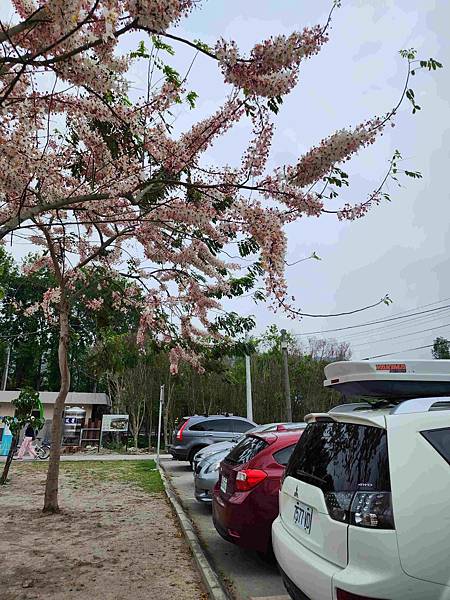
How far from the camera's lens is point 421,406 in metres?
2.77

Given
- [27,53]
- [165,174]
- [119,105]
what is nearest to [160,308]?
[165,174]

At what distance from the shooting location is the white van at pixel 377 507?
7.56ft

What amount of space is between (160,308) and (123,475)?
19.6 ft

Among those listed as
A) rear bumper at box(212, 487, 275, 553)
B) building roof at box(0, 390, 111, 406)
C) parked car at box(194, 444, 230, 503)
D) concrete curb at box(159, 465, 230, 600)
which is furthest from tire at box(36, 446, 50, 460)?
rear bumper at box(212, 487, 275, 553)

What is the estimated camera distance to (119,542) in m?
6.07

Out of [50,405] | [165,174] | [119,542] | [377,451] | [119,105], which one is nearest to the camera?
[377,451]

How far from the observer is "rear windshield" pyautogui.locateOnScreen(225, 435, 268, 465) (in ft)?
17.4

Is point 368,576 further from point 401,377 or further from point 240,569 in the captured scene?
point 240,569

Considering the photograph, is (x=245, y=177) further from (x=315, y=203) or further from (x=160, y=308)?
(x=160, y=308)

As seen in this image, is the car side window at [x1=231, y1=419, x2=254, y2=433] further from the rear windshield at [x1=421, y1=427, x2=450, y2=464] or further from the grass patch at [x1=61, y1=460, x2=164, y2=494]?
the rear windshield at [x1=421, y1=427, x2=450, y2=464]

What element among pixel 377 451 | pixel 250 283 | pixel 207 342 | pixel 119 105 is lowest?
pixel 377 451

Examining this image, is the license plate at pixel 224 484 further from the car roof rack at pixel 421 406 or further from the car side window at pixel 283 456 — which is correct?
the car roof rack at pixel 421 406

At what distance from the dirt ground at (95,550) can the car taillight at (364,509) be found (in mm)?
2337

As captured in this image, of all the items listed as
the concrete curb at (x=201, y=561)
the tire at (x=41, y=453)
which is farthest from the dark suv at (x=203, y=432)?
the tire at (x=41, y=453)
